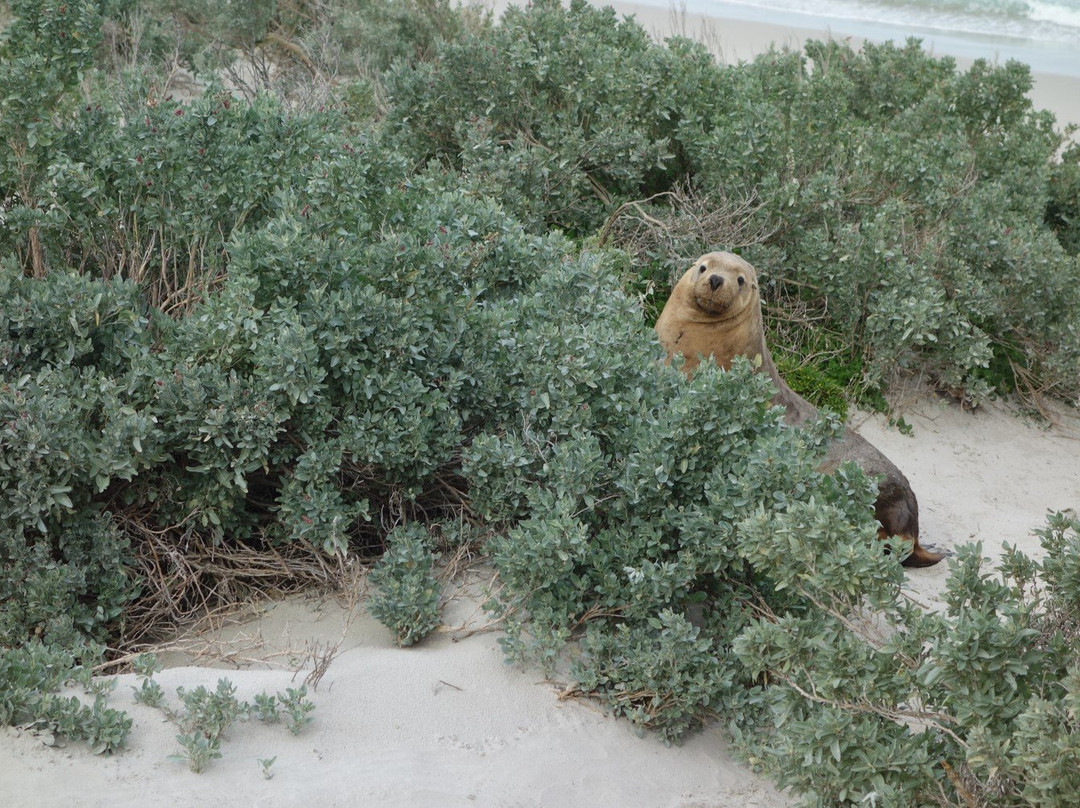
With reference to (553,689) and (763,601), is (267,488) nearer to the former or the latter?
(553,689)

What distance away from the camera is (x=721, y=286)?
226 inches

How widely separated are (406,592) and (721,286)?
2.42 metres

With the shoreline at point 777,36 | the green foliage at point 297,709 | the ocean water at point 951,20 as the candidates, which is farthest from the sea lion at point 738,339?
the ocean water at point 951,20

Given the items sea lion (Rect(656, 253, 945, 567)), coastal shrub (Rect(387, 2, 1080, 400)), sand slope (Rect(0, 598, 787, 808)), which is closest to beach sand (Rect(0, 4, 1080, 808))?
sand slope (Rect(0, 598, 787, 808))

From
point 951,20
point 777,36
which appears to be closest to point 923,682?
point 777,36

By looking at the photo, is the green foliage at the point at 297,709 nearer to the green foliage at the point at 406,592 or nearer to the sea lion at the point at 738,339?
the green foliage at the point at 406,592

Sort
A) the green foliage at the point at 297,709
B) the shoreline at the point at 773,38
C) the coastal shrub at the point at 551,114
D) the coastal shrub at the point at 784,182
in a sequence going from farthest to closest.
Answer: the shoreline at the point at 773,38
the coastal shrub at the point at 551,114
the coastal shrub at the point at 784,182
the green foliage at the point at 297,709

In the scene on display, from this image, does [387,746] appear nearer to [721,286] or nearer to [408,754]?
[408,754]

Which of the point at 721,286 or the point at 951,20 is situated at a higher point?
the point at 951,20

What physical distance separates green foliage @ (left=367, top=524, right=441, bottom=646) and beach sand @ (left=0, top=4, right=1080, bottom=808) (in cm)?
8

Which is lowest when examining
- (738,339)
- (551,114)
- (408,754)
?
(408,754)

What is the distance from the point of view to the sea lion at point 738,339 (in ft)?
18.6

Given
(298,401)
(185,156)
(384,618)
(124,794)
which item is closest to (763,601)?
(384,618)

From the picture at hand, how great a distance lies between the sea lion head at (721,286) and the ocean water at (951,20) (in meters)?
14.1
